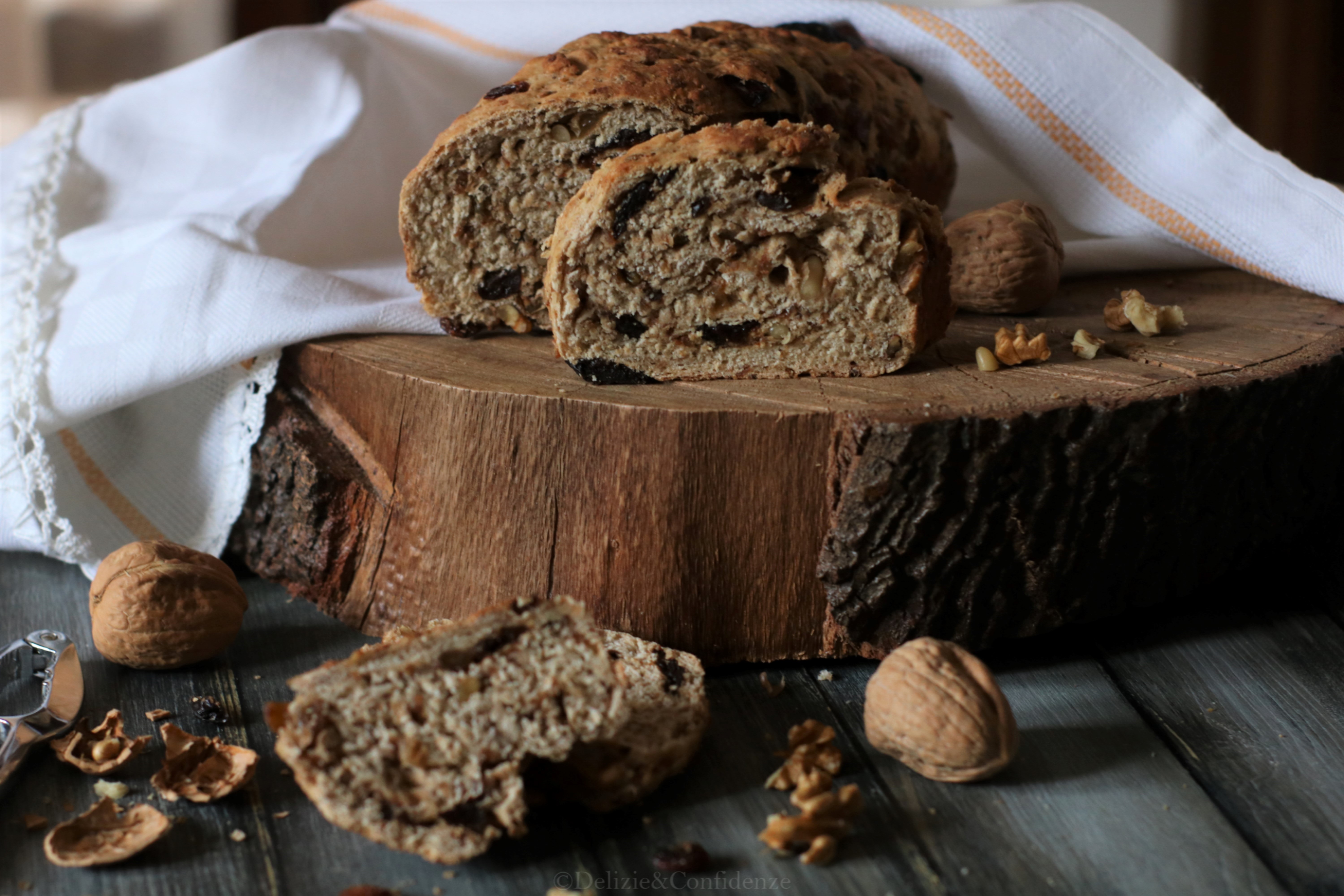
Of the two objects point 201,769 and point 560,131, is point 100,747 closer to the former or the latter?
point 201,769

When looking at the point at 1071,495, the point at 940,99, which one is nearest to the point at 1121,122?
the point at 940,99

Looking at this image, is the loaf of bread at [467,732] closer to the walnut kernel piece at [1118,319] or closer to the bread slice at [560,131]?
the bread slice at [560,131]

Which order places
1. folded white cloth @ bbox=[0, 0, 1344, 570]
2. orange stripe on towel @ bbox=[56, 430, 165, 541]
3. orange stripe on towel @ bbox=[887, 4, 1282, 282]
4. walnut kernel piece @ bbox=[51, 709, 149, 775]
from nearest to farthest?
1. walnut kernel piece @ bbox=[51, 709, 149, 775]
2. folded white cloth @ bbox=[0, 0, 1344, 570]
3. orange stripe on towel @ bbox=[56, 430, 165, 541]
4. orange stripe on towel @ bbox=[887, 4, 1282, 282]

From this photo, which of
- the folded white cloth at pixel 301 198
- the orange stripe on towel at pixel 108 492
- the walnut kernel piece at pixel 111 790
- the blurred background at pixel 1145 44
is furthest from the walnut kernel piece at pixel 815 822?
the blurred background at pixel 1145 44

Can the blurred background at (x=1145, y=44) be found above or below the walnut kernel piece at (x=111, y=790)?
above

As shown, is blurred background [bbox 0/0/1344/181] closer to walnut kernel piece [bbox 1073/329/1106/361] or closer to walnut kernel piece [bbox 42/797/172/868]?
walnut kernel piece [bbox 1073/329/1106/361]

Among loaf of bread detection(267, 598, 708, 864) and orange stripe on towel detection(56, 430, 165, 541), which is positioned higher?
loaf of bread detection(267, 598, 708, 864)

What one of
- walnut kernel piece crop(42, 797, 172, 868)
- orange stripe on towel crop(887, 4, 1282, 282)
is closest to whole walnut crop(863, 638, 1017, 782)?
walnut kernel piece crop(42, 797, 172, 868)
